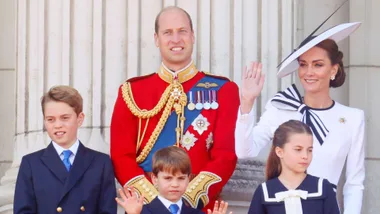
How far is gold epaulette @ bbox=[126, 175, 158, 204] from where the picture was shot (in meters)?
7.04

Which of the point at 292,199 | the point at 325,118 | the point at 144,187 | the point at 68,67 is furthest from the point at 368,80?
the point at 292,199

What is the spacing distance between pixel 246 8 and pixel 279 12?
0.76 feet

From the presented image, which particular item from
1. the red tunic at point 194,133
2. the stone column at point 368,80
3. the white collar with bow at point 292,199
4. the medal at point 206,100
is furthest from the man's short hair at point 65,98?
the stone column at point 368,80

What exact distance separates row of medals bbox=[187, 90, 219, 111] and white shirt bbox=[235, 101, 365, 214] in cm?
31

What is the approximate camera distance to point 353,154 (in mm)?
7137

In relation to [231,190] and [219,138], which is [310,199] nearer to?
[219,138]

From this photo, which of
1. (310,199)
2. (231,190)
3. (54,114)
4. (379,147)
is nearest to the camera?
(310,199)

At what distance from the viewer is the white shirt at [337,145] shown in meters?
7.07

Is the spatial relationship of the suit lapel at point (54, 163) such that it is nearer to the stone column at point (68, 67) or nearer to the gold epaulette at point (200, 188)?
the gold epaulette at point (200, 188)

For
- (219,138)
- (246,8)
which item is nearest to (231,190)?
(219,138)

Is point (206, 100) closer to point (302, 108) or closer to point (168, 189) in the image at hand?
point (302, 108)

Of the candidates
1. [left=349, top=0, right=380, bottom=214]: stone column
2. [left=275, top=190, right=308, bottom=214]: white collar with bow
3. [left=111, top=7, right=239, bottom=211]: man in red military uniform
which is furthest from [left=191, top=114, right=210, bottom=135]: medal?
[left=349, top=0, right=380, bottom=214]: stone column

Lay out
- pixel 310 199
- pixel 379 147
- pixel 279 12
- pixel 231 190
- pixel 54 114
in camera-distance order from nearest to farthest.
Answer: pixel 310 199 → pixel 54 114 → pixel 231 190 → pixel 279 12 → pixel 379 147

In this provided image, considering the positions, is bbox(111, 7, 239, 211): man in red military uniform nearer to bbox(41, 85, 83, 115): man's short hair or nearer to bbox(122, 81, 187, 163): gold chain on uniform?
bbox(122, 81, 187, 163): gold chain on uniform
